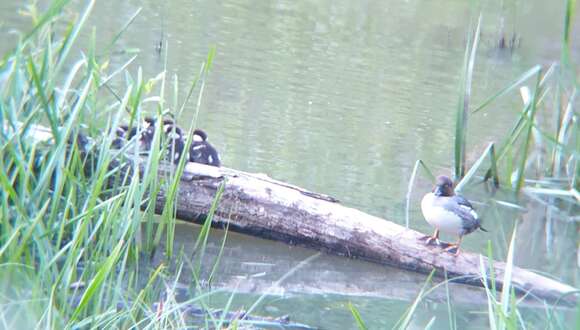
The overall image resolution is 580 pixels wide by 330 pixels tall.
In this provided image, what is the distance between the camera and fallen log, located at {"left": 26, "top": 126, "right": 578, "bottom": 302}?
5.55m

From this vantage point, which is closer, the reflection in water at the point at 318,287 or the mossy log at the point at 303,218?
the reflection in water at the point at 318,287

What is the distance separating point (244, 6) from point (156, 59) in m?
4.40

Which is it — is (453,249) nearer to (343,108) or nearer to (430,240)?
(430,240)

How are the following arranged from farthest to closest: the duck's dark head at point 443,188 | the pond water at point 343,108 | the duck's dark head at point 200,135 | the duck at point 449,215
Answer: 1. the duck's dark head at point 200,135
2. the duck's dark head at point 443,188
3. the duck at point 449,215
4. the pond water at point 343,108

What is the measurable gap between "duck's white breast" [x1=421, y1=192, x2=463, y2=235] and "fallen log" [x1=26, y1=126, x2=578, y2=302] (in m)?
0.13

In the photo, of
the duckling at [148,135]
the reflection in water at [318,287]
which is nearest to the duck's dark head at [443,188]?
the reflection in water at [318,287]

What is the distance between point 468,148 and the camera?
9109 mm

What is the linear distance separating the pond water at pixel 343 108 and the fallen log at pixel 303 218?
10cm

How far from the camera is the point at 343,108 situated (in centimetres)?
975

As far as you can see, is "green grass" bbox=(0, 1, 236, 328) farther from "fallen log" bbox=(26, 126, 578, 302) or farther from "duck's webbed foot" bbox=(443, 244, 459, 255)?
"duck's webbed foot" bbox=(443, 244, 459, 255)

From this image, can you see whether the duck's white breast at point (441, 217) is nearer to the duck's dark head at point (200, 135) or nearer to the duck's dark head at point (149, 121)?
the duck's dark head at point (200, 135)

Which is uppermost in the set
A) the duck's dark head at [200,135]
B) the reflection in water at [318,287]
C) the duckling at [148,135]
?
the duckling at [148,135]

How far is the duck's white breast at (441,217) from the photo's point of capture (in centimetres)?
552

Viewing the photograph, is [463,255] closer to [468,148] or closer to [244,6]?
[468,148]
